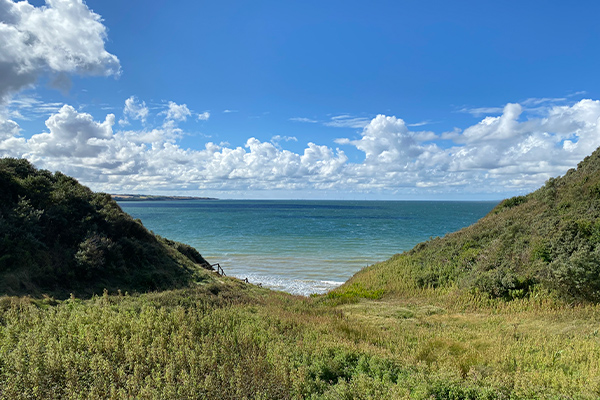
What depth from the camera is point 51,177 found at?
77.5ft

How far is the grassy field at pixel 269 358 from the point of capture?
5.92 m

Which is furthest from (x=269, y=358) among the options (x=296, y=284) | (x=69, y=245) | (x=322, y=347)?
(x=296, y=284)

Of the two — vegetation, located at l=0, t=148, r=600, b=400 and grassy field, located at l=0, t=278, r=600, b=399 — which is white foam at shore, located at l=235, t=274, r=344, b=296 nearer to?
vegetation, located at l=0, t=148, r=600, b=400

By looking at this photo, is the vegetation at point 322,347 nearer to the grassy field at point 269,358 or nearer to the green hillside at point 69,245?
the grassy field at point 269,358

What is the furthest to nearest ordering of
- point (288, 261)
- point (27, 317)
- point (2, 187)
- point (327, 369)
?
point (288, 261) → point (2, 187) → point (27, 317) → point (327, 369)

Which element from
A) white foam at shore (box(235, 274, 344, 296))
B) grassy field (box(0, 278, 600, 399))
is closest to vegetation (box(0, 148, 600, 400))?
grassy field (box(0, 278, 600, 399))

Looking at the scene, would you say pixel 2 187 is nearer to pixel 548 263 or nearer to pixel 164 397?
pixel 164 397

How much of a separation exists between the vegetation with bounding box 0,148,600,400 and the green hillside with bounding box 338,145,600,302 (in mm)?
111

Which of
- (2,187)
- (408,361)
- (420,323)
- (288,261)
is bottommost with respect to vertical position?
(288,261)

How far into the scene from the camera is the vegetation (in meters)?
5.98

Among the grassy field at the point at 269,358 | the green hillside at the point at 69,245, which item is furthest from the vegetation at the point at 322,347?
the green hillside at the point at 69,245

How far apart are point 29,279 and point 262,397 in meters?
13.9

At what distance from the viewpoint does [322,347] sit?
7.84 metres

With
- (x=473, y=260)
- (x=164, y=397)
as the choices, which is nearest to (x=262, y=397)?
(x=164, y=397)
